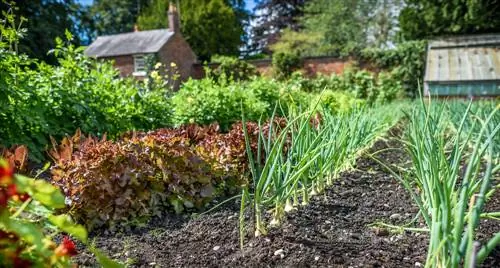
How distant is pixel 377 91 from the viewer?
15164mm

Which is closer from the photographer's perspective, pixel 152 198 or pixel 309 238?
pixel 309 238

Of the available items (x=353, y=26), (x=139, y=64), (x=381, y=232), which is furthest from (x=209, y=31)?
(x=381, y=232)

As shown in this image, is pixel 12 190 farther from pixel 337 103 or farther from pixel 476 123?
pixel 337 103

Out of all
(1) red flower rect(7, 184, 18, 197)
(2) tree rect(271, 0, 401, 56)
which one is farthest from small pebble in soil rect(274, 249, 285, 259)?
(2) tree rect(271, 0, 401, 56)

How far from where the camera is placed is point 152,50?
826 inches

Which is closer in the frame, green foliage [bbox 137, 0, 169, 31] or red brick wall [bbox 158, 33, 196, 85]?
red brick wall [bbox 158, 33, 196, 85]

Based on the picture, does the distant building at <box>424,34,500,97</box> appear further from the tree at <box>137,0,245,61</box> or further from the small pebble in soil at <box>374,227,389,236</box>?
the tree at <box>137,0,245,61</box>

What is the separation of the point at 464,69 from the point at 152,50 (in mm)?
14199

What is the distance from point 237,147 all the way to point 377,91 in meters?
13.2

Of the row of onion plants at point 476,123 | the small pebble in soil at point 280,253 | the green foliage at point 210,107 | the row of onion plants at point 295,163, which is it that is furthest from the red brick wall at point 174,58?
the small pebble in soil at point 280,253

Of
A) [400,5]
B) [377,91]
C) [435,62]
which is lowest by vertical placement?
[377,91]

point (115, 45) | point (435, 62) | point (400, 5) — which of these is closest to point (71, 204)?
point (435, 62)

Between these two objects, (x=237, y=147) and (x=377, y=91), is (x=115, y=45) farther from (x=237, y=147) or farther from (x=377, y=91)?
(x=237, y=147)

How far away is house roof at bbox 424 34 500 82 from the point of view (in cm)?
1183
